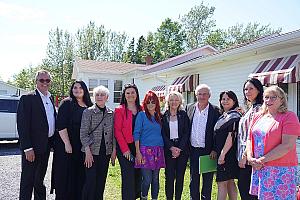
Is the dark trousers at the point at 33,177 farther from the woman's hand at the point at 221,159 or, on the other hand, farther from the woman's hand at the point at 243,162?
the woman's hand at the point at 243,162

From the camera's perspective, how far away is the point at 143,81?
70.7 feet

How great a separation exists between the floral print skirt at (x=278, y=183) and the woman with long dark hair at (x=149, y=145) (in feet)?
5.15

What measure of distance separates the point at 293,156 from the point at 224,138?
1025 mm

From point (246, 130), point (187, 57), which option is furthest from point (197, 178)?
→ point (187, 57)

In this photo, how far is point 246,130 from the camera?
3.83 meters

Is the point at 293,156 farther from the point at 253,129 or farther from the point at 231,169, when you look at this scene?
the point at 231,169

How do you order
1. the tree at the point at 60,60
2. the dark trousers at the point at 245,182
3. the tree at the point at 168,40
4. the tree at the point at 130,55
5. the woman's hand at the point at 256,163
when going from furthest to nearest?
1. the tree at the point at 130,55
2. the tree at the point at 168,40
3. the tree at the point at 60,60
4. the dark trousers at the point at 245,182
5. the woman's hand at the point at 256,163

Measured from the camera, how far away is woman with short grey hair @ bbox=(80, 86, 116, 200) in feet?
14.1

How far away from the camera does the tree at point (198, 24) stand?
142 feet

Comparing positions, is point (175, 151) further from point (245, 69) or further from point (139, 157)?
point (245, 69)

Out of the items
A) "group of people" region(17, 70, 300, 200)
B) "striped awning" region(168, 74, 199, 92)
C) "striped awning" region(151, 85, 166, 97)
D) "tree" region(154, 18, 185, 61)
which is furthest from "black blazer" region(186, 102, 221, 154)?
"tree" region(154, 18, 185, 61)

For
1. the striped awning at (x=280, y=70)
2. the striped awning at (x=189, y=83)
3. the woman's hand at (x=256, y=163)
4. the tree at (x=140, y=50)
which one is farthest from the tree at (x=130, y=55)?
the woman's hand at (x=256, y=163)

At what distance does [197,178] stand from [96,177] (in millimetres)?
1462

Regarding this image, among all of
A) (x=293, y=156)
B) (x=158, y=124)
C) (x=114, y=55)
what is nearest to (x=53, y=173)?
(x=158, y=124)
